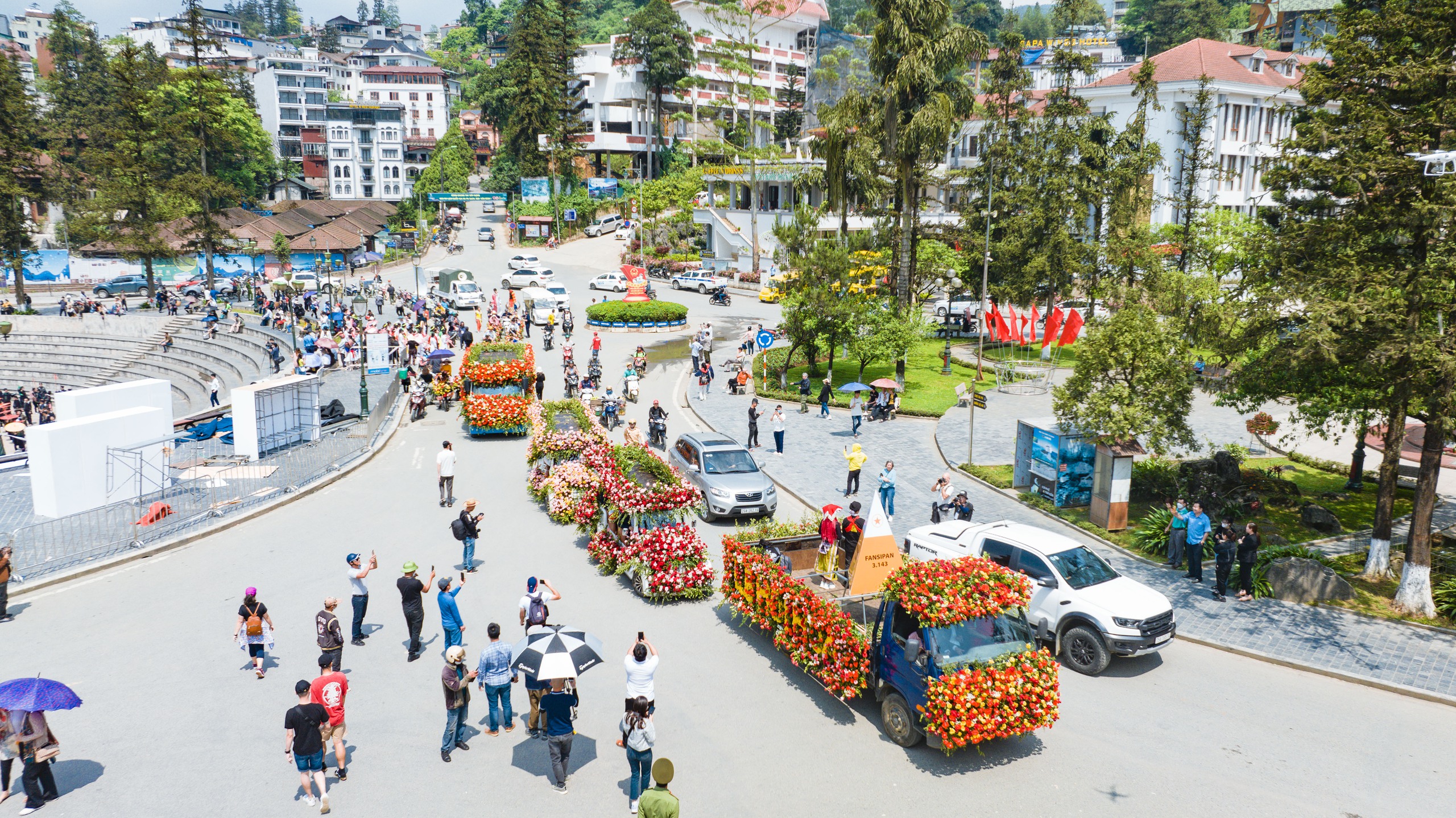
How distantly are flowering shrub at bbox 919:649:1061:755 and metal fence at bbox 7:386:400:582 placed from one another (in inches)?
595

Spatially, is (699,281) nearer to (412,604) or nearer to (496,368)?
(496,368)

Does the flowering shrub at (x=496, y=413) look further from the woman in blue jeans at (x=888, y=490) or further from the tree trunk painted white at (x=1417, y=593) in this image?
the tree trunk painted white at (x=1417, y=593)

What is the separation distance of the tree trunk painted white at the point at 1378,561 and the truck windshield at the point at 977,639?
31.0 feet

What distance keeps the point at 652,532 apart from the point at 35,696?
8.24 metres

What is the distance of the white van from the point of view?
1831 inches

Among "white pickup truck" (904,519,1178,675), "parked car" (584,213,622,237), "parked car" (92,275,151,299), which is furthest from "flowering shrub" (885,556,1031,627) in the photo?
"parked car" (584,213,622,237)

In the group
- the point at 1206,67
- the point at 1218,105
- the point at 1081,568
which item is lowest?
the point at 1081,568

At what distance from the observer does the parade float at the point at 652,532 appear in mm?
14719

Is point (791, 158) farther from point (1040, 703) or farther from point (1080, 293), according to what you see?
point (1040, 703)

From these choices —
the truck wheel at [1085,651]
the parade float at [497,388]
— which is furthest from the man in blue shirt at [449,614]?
the parade float at [497,388]

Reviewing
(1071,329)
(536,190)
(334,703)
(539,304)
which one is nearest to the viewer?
(334,703)

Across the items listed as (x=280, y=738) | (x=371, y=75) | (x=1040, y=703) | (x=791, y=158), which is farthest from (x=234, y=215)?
(x=1040, y=703)

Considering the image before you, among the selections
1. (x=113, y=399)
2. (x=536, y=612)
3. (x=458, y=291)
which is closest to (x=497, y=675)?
(x=536, y=612)

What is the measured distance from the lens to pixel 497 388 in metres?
27.9
